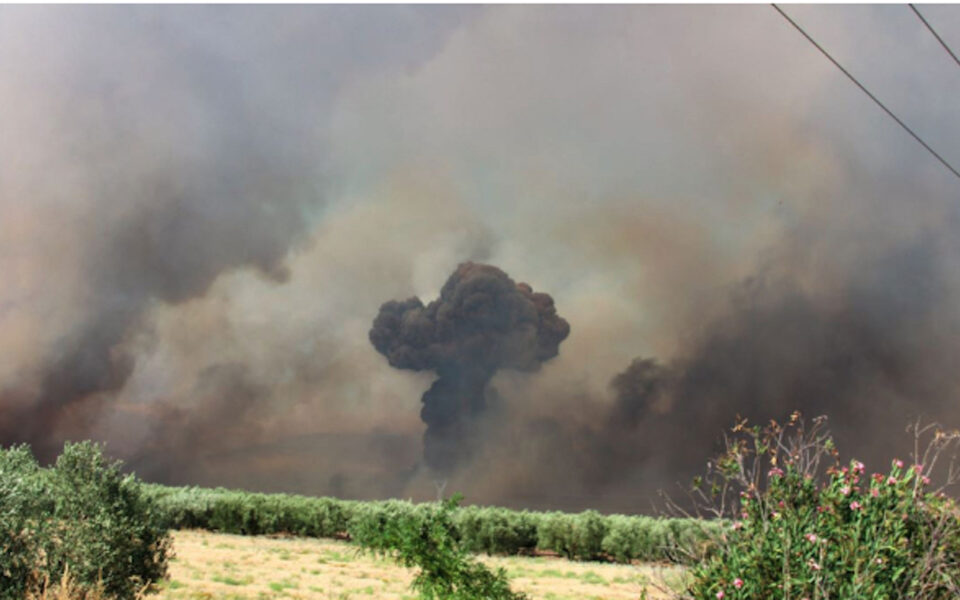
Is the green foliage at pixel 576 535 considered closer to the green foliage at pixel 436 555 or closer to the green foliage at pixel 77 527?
the green foliage at pixel 436 555

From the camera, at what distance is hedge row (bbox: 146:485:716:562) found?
30.0 meters

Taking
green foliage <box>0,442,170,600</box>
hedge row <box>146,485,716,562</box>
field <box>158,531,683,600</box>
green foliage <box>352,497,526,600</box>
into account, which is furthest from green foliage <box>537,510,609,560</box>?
green foliage <box>0,442,170,600</box>

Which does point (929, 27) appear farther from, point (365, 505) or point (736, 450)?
point (365, 505)

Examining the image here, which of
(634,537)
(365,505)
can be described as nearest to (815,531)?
(634,537)

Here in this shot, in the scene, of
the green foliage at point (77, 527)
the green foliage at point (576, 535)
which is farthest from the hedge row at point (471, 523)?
the green foliage at point (77, 527)

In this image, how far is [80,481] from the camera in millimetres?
11375

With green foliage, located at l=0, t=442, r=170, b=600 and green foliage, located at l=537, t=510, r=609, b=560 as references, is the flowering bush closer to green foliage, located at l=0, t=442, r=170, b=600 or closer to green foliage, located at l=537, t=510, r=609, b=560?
green foliage, located at l=0, t=442, r=170, b=600

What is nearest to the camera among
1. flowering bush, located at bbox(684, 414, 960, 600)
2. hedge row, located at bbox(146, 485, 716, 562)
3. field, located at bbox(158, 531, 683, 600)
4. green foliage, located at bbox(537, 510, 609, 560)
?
flowering bush, located at bbox(684, 414, 960, 600)

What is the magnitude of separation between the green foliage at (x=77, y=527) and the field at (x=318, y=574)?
2.52 m

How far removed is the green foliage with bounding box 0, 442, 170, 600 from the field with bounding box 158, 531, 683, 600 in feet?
8.28

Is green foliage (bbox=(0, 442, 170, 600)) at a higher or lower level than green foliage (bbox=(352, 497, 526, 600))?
higher

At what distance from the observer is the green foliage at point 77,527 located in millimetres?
10211

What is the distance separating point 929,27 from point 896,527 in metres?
5.05

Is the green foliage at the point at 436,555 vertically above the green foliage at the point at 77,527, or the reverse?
the green foliage at the point at 77,527
